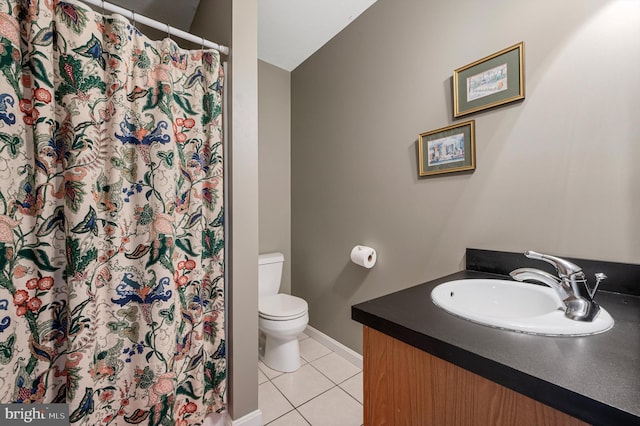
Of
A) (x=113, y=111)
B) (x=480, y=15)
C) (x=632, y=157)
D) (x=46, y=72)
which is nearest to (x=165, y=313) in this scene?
(x=113, y=111)

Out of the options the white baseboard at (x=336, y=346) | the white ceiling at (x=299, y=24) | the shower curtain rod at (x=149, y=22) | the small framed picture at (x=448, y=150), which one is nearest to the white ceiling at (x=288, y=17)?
the white ceiling at (x=299, y=24)

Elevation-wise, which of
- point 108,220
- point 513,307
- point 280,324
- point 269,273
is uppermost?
point 108,220

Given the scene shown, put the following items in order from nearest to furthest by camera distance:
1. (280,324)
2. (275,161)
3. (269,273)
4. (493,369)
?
(493,369) < (280,324) < (269,273) < (275,161)

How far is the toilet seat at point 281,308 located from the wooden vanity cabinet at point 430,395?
102cm

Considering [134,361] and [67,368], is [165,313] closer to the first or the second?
[134,361]

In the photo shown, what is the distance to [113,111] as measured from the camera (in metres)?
1.07

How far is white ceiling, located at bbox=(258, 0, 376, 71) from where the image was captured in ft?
5.76

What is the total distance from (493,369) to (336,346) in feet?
5.44

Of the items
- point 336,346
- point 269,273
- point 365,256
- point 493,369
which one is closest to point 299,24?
point 365,256

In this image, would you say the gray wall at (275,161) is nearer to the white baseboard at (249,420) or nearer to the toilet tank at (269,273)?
the toilet tank at (269,273)

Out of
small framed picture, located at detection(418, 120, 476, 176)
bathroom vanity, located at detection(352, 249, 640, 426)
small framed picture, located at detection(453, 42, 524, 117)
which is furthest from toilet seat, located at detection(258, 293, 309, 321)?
small framed picture, located at detection(453, 42, 524, 117)

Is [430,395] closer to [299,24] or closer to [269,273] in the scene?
[269,273]

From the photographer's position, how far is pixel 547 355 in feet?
1.82

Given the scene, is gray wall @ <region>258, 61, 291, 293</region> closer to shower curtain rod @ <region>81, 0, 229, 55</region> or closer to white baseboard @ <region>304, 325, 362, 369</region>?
white baseboard @ <region>304, 325, 362, 369</region>
